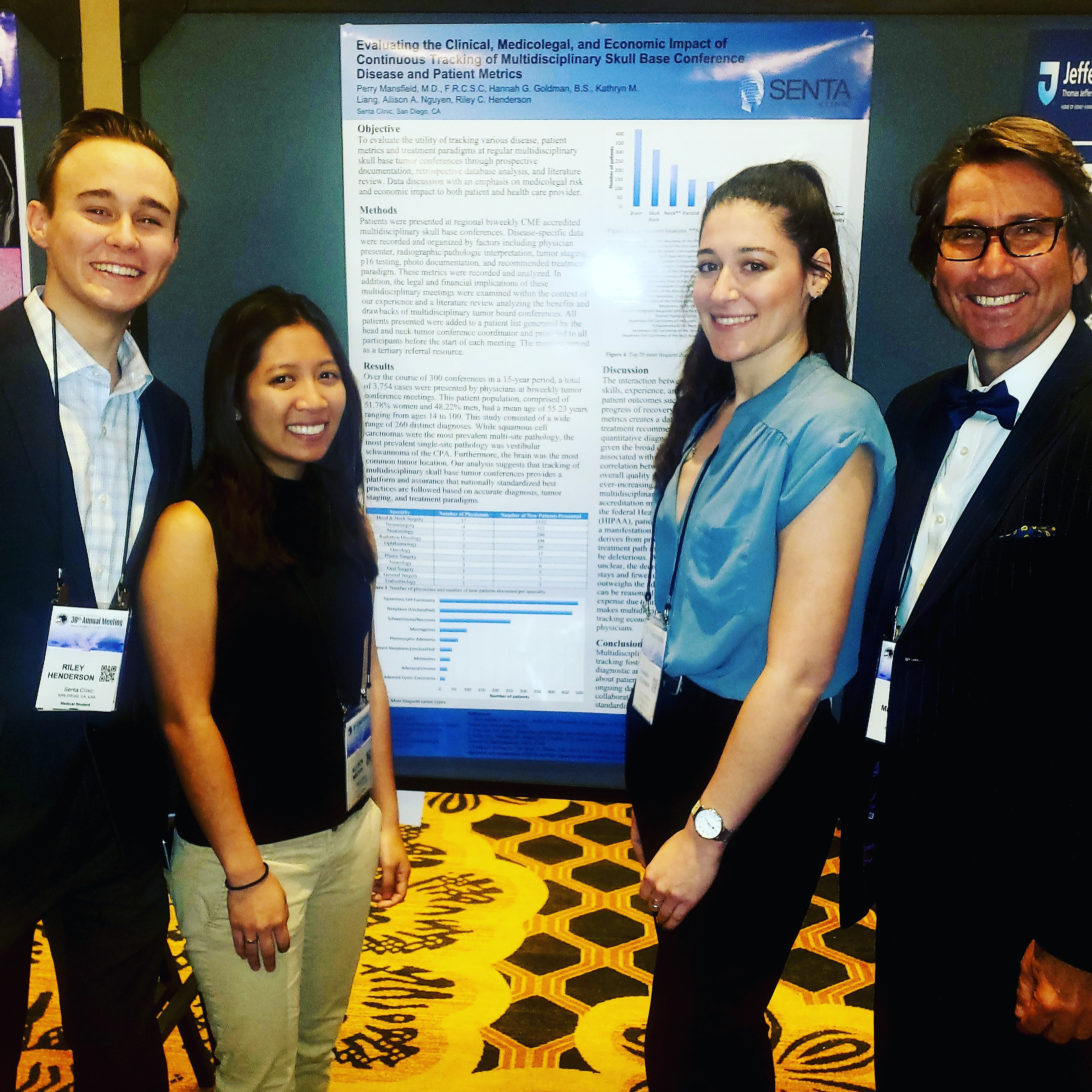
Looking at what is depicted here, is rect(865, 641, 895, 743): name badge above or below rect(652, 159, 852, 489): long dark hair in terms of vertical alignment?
below

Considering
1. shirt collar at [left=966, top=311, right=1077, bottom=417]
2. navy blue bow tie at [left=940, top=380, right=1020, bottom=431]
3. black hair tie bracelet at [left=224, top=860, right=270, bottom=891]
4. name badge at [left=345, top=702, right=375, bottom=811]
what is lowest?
black hair tie bracelet at [left=224, top=860, right=270, bottom=891]

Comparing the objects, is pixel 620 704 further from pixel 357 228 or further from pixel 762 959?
pixel 357 228

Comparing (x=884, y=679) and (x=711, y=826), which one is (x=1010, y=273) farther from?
(x=711, y=826)

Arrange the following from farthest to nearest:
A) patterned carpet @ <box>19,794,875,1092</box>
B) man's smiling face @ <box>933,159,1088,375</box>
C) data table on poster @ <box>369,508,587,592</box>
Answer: patterned carpet @ <box>19,794,875,1092</box>, data table on poster @ <box>369,508,587,592</box>, man's smiling face @ <box>933,159,1088,375</box>

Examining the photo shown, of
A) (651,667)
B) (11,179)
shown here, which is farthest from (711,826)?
(11,179)

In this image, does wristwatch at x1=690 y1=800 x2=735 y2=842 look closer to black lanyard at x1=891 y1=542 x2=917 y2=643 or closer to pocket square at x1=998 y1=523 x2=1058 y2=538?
black lanyard at x1=891 y1=542 x2=917 y2=643

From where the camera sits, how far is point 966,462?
4.78 feet

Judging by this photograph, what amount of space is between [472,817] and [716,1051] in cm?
192

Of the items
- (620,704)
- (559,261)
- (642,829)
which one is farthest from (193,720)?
(559,261)

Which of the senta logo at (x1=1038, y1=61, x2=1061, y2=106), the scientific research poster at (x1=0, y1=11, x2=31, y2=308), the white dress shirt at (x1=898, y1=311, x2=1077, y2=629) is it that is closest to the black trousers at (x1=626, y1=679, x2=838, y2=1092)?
the white dress shirt at (x1=898, y1=311, x2=1077, y2=629)

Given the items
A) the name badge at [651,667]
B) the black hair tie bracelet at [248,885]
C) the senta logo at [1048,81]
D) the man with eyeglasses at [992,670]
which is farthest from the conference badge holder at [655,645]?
the senta logo at [1048,81]

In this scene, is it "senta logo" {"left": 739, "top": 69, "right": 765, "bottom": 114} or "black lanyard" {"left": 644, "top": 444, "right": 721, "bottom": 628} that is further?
"senta logo" {"left": 739, "top": 69, "right": 765, "bottom": 114}

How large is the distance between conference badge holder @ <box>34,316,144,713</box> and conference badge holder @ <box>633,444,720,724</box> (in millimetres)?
863

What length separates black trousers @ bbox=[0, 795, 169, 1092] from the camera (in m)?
1.51
